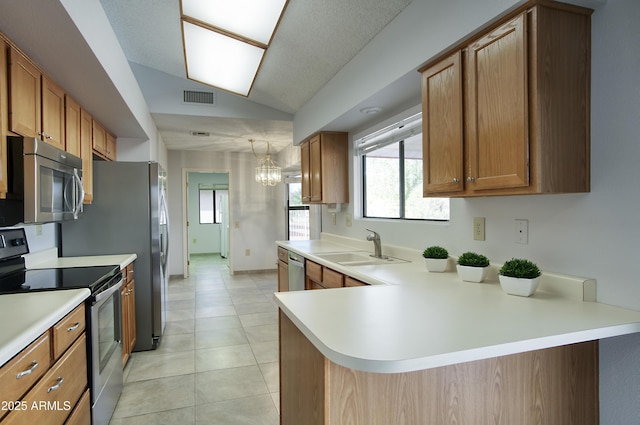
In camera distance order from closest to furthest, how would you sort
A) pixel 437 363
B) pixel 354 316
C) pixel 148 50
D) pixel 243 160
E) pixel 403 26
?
pixel 437 363 < pixel 354 316 < pixel 403 26 < pixel 148 50 < pixel 243 160

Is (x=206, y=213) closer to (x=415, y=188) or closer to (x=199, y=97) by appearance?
(x=199, y=97)

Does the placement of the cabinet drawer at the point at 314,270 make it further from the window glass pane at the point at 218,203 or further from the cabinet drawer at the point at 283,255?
the window glass pane at the point at 218,203

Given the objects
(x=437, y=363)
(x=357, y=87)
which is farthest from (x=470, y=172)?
(x=357, y=87)

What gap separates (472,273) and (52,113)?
265 cm

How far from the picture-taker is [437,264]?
2.14m

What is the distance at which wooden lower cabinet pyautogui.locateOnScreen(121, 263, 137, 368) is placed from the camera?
2836 millimetres

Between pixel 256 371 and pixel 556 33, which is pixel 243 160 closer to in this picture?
pixel 256 371

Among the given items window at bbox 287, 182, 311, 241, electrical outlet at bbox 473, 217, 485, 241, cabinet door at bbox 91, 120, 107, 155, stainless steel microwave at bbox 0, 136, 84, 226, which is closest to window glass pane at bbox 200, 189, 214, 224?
window at bbox 287, 182, 311, 241

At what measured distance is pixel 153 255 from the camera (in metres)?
3.28

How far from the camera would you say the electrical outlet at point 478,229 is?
6.63ft

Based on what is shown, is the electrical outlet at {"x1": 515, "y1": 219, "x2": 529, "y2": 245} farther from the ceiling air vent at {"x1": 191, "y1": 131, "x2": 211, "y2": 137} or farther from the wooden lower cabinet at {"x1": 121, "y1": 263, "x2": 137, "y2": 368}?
the ceiling air vent at {"x1": 191, "y1": 131, "x2": 211, "y2": 137}

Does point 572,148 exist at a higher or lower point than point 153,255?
higher

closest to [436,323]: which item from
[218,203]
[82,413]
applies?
[82,413]

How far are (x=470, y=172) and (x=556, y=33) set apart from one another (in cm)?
62
